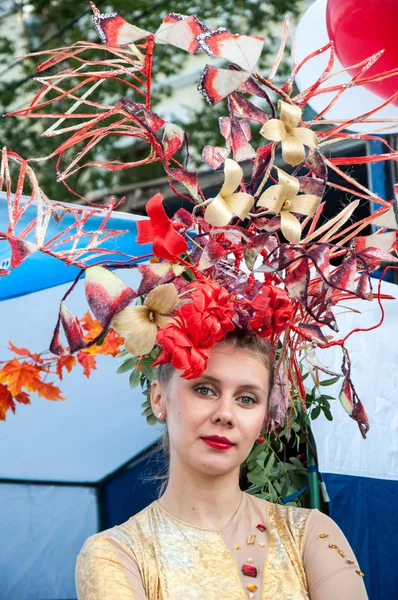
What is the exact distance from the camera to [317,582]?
1531 mm

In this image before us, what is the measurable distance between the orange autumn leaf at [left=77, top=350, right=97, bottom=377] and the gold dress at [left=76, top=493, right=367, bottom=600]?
826 mm

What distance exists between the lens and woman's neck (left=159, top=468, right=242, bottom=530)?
1.58 metres

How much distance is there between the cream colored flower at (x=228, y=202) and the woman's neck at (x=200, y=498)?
525 millimetres

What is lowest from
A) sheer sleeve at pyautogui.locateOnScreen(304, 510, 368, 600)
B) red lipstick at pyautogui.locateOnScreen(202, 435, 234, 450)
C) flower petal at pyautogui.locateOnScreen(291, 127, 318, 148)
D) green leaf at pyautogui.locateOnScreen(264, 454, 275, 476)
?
sheer sleeve at pyautogui.locateOnScreen(304, 510, 368, 600)

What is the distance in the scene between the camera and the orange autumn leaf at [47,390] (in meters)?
2.37

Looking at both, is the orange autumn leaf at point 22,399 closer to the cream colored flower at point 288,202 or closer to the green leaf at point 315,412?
the green leaf at point 315,412

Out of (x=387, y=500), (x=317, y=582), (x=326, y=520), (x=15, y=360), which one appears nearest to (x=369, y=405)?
(x=387, y=500)

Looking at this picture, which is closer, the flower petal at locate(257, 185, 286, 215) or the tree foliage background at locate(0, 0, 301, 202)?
the flower petal at locate(257, 185, 286, 215)

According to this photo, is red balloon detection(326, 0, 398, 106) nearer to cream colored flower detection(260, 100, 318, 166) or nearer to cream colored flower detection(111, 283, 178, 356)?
cream colored flower detection(260, 100, 318, 166)

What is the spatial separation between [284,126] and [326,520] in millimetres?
770

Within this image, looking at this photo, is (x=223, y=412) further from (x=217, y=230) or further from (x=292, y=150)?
(x=292, y=150)

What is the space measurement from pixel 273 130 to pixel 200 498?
0.70 metres

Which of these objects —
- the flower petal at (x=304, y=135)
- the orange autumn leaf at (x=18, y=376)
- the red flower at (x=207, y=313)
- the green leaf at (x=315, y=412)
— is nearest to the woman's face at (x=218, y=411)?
the red flower at (x=207, y=313)

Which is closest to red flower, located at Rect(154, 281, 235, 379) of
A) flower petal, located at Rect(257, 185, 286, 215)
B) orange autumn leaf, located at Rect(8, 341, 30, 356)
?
flower petal, located at Rect(257, 185, 286, 215)
